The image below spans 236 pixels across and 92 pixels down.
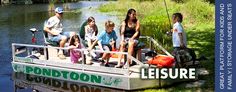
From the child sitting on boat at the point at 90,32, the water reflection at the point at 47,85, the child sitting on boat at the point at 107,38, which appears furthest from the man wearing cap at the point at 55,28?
the child sitting on boat at the point at 107,38

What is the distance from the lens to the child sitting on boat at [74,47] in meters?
11.2

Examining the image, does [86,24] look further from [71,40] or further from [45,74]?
[45,74]

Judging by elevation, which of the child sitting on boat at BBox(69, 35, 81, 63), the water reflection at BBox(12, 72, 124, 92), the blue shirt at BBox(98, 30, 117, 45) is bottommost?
the water reflection at BBox(12, 72, 124, 92)

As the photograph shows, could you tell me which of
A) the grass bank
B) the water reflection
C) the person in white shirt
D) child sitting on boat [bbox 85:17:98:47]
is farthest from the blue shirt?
the grass bank

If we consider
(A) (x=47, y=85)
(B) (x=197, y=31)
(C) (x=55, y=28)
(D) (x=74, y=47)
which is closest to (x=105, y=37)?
(D) (x=74, y=47)

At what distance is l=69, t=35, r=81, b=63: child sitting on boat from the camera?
11.2 metres

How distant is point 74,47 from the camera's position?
37.0 ft

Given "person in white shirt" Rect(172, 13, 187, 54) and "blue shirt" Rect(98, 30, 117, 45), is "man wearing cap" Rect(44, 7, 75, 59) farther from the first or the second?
"person in white shirt" Rect(172, 13, 187, 54)

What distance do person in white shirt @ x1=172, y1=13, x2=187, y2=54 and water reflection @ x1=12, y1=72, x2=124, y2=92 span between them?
1.89 meters

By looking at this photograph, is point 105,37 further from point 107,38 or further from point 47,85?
point 47,85

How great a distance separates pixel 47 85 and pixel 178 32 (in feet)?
12.4

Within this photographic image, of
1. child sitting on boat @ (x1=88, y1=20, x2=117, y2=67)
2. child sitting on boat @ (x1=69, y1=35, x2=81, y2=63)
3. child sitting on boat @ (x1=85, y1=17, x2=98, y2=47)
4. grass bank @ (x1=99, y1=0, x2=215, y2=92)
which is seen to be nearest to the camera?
child sitting on boat @ (x1=88, y1=20, x2=117, y2=67)

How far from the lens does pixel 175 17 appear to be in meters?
10.5

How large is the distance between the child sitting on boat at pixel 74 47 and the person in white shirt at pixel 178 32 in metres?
2.49
